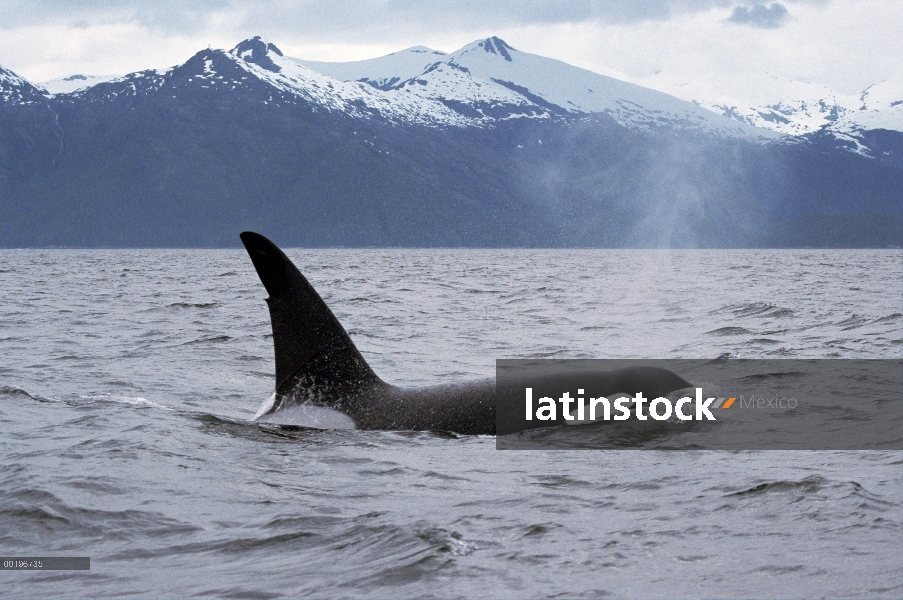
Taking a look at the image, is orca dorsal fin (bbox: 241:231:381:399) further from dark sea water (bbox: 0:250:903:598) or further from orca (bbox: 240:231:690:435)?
dark sea water (bbox: 0:250:903:598)

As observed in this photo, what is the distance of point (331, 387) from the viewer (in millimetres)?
8797

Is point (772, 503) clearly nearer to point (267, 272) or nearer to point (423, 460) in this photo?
point (423, 460)

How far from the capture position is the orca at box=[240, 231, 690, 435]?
8.63 metres

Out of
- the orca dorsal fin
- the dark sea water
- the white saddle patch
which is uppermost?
the orca dorsal fin

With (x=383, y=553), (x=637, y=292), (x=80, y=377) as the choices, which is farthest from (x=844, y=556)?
(x=637, y=292)

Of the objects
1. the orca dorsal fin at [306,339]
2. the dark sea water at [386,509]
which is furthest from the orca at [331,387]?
the dark sea water at [386,509]

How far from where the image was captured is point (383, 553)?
5242mm

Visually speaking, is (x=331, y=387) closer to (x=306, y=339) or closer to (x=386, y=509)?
(x=306, y=339)

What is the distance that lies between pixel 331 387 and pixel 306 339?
475mm

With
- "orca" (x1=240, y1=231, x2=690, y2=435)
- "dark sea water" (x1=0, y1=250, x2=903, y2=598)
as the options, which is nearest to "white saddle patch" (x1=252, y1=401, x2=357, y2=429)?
"orca" (x1=240, y1=231, x2=690, y2=435)

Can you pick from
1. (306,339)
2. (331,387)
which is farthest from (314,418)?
(306,339)

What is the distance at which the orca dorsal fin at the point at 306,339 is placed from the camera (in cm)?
870

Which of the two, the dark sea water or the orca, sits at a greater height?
the orca

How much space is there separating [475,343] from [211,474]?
394 inches
